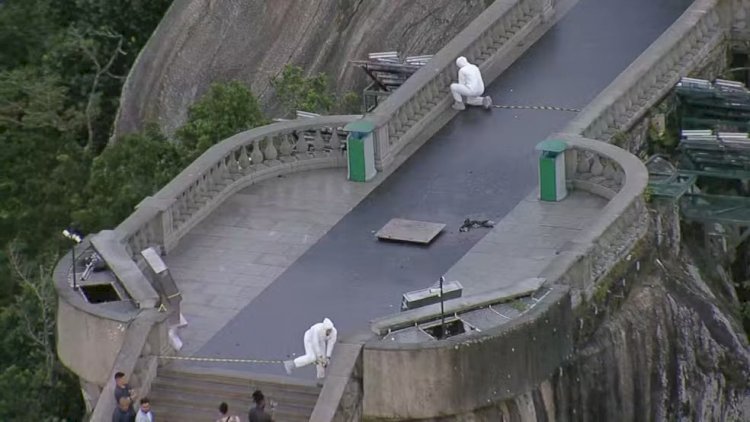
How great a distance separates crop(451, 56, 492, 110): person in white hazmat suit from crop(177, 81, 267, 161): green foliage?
4.89 m

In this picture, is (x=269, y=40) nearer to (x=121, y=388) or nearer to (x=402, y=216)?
(x=402, y=216)

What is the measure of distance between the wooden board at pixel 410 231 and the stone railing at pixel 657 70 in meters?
3.70

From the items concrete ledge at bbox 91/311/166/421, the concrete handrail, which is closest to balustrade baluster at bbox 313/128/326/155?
the concrete handrail

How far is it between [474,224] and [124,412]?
31.2 ft

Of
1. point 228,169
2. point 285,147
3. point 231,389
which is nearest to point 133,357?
point 231,389

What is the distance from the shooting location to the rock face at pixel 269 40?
58531 millimetres

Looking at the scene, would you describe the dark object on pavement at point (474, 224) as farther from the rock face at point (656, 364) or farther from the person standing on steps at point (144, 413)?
the person standing on steps at point (144, 413)

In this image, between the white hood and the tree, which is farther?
the tree

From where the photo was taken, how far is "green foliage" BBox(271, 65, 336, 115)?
55.1 meters

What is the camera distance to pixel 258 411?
3941cm

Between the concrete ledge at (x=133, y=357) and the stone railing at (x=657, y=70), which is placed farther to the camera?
the stone railing at (x=657, y=70)

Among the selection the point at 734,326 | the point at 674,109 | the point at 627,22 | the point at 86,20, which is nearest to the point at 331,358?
the point at 734,326

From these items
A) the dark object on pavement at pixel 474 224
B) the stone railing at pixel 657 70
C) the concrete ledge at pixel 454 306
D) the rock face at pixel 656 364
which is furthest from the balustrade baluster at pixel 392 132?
the concrete ledge at pixel 454 306

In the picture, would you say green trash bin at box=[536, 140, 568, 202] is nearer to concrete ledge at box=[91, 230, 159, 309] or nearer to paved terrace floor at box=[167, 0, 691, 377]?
paved terrace floor at box=[167, 0, 691, 377]
